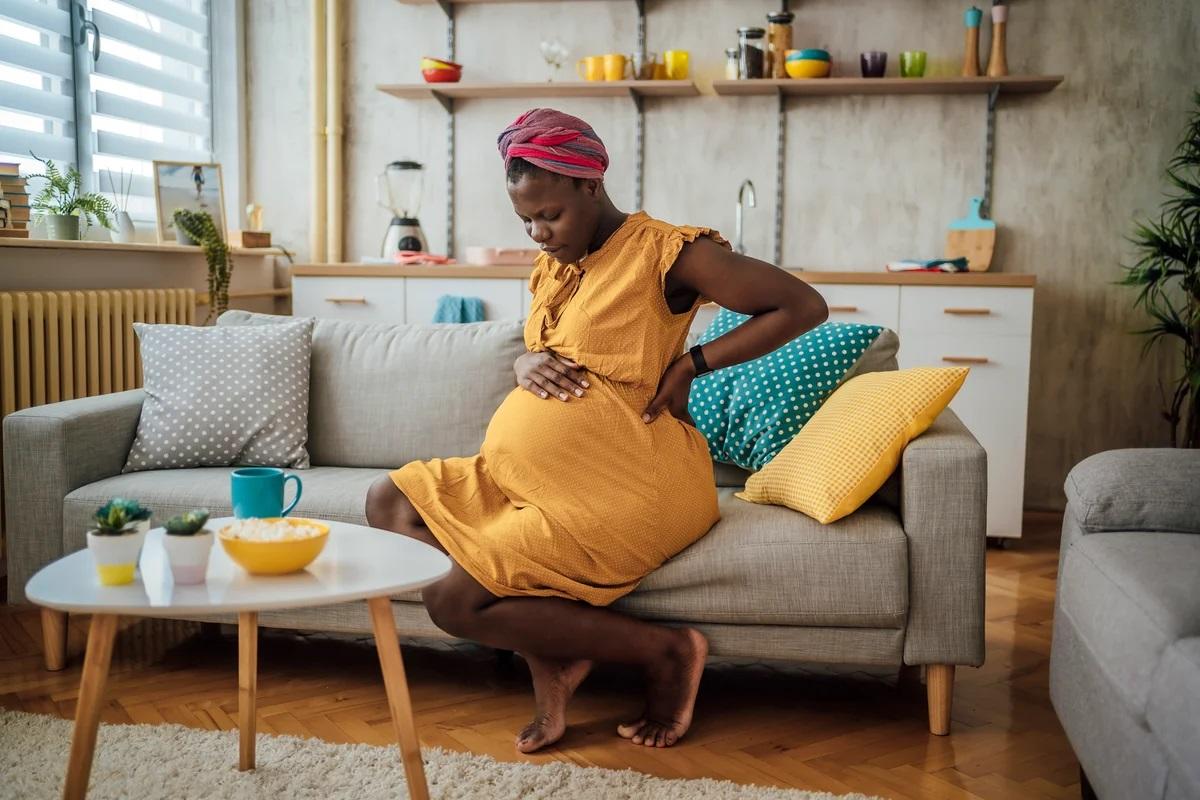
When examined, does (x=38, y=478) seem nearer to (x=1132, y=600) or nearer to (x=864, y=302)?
(x=1132, y=600)

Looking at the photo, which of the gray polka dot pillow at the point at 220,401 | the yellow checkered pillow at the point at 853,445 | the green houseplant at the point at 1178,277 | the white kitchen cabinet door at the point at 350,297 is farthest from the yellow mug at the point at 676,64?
the yellow checkered pillow at the point at 853,445

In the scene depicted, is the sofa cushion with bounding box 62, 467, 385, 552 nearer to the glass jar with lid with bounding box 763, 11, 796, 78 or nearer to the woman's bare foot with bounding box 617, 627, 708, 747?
the woman's bare foot with bounding box 617, 627, 708, 747

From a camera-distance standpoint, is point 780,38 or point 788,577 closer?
point 788,577

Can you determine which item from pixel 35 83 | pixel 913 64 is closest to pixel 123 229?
pixel 35 83

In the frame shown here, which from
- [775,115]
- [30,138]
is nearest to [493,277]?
[775,115]

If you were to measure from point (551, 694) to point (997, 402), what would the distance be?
2.25 m

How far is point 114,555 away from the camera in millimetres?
1375

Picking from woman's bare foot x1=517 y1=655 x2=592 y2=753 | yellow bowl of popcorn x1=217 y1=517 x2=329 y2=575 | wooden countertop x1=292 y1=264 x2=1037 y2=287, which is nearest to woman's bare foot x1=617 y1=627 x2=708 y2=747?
woman's bare foot x1=517 y1=655 x2=592 y2=753

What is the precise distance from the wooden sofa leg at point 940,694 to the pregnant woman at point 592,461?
0.45 meters

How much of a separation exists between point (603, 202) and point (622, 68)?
236cm

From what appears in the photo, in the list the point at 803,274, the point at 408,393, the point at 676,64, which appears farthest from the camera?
the point at 676,64

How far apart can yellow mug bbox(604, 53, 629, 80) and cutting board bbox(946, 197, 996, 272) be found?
139 cm

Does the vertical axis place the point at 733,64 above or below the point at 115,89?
above

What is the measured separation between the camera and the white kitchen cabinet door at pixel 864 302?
146 inches
